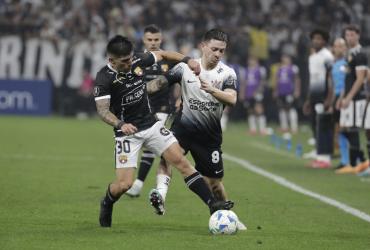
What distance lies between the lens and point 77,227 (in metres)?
10.7

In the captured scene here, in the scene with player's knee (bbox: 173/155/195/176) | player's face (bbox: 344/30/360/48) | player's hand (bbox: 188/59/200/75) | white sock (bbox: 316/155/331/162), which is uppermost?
player's face (bbox: 344/30/360/48)

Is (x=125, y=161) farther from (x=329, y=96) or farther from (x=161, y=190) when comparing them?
(x=329, y=96)

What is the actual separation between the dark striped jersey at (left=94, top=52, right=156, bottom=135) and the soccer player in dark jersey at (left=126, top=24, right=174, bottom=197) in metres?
2.92

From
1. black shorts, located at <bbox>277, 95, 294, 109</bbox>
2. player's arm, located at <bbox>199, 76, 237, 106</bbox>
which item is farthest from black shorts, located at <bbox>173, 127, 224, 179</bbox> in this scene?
black shorts, located at <bbox>277, 95, 294, 109</bbox>

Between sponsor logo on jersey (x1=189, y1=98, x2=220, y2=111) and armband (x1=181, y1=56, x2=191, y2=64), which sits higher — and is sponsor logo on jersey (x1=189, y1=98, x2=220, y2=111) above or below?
below

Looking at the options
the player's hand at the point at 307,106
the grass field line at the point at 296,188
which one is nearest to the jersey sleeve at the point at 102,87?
the grass field line at the point at 296,188

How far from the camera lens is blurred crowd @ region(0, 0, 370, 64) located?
3588cm

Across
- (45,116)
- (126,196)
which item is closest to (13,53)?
(45,116)

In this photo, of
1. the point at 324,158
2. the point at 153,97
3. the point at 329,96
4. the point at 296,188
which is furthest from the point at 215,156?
the point at 329,96

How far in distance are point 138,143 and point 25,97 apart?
→ 965 inches

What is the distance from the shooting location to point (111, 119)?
408 inches

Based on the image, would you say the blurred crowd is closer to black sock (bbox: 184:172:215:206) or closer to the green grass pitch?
the green grass pitch

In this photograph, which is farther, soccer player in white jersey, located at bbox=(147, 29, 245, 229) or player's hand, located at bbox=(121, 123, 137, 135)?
soccer player in white jersey, located at bbox=(147, 29, 245, 229)

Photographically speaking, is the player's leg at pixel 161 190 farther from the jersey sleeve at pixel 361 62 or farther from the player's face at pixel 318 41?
the player's face at pixel 318 41
